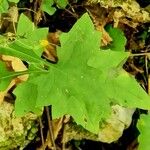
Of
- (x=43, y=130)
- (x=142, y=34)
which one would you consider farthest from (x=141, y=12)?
(x=43, y=130)

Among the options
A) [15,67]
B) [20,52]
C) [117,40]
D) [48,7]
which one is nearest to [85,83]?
[20,52]

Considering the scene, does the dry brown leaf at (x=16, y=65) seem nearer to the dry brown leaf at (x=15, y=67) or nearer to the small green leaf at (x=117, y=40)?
the dry brown leaf at (x=15, y=67)

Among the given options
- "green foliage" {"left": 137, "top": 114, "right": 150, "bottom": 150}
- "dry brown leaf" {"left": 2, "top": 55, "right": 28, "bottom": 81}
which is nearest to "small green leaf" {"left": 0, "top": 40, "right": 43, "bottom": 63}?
"dry brown leaf" {"left": 2, "top": 55, "right": 28, "bottom": 81}

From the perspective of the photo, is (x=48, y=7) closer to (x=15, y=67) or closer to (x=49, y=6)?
(x=49, y=6)

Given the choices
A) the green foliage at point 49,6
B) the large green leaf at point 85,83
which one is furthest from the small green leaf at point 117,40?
the large green leaf at point 85,83

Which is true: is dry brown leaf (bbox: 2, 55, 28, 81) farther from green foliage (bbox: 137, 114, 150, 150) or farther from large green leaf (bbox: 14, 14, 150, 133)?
green foliage (bbox: 137, 114, 150, 150)

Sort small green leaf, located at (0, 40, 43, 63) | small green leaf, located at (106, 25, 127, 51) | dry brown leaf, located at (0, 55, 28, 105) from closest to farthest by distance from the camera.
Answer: small green leaf, located at (0, 40, 43, 63) → dry brown leaf, located at (0, 55, 28, 105) → small green leaf, located at (106, 25, 127, 51)

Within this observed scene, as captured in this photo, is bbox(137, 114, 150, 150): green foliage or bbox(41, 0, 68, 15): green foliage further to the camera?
bbox(41, 0, 68, 15): green foliage
